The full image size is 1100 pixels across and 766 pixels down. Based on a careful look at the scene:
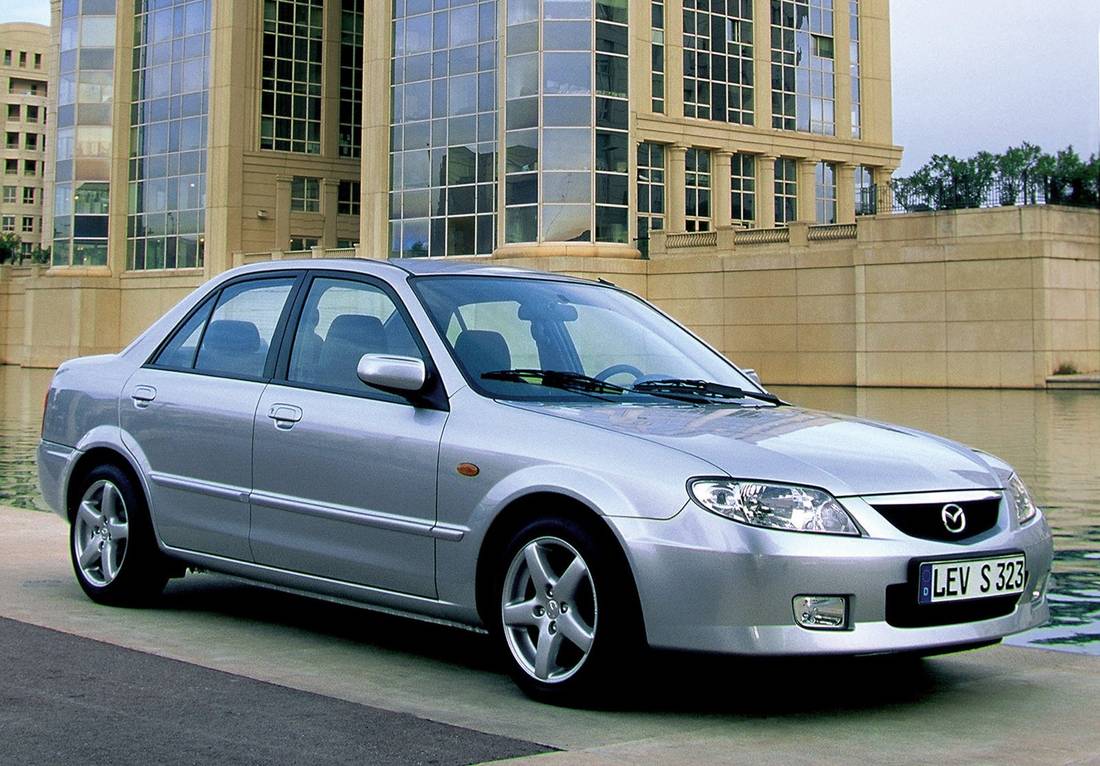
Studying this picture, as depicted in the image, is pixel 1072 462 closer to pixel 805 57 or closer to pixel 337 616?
pixel 337 616

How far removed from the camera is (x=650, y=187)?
51469mm

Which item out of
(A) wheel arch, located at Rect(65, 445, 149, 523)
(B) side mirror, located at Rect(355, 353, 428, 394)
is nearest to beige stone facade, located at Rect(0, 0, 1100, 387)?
(A) wheel arch, located at Rect(65, 445, 149, 523)

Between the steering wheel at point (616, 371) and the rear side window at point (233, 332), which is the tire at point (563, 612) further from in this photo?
the rear side window at point (233, 332)

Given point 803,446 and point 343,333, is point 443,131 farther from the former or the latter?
point 803,446

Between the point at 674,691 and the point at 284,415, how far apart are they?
1.99 m

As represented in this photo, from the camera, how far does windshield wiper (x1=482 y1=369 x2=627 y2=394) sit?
5.72 meters

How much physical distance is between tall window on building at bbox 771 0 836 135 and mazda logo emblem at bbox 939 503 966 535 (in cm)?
5190

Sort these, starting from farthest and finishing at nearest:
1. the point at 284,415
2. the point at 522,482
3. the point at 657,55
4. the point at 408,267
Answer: the point at 657,55 → the point at 408,267 → the point at 284,415 → the point at 522,482

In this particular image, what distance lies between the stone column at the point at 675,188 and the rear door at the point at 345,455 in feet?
150

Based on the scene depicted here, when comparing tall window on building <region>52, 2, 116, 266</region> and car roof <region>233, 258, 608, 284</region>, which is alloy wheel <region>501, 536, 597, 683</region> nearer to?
car roof <region>233, 258, 608, 284</region>

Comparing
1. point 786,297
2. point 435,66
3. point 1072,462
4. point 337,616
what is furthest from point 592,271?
point 337,616

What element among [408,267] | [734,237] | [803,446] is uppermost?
[734,237]

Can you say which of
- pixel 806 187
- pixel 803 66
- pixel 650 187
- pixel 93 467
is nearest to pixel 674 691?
pixel 93 467

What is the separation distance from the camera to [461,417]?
552 centimetres
